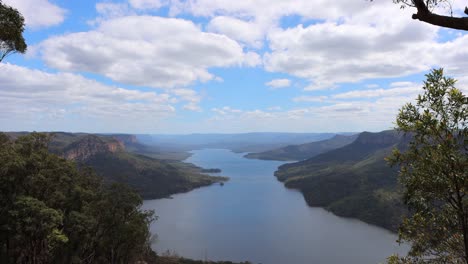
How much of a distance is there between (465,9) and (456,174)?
20.2 ft

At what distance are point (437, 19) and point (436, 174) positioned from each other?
635 centimetres

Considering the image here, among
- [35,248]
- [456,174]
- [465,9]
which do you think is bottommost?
[35,248]

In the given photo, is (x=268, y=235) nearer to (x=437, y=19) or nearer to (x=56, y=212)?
(x=56, y=212)

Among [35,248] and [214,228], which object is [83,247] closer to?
[35,248]

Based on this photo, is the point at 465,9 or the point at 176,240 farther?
the point at 176,240

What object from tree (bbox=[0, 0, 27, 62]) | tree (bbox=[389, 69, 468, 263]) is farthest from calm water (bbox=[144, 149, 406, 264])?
tree (bbox=[0, 0, 27, 62])

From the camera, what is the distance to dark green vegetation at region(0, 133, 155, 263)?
25.4 m

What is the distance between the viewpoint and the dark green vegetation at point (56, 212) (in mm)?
25375

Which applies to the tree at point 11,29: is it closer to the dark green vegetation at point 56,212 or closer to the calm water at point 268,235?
the dark green vegetation at point 56,212

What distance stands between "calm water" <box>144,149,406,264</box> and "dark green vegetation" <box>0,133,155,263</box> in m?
71.0

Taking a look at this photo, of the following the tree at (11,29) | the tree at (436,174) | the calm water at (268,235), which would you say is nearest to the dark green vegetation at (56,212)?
the tree at (11,29)

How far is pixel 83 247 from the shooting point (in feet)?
120

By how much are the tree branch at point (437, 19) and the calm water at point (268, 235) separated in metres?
102

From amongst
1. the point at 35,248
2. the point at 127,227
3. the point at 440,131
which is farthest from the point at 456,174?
the point at 127,227
